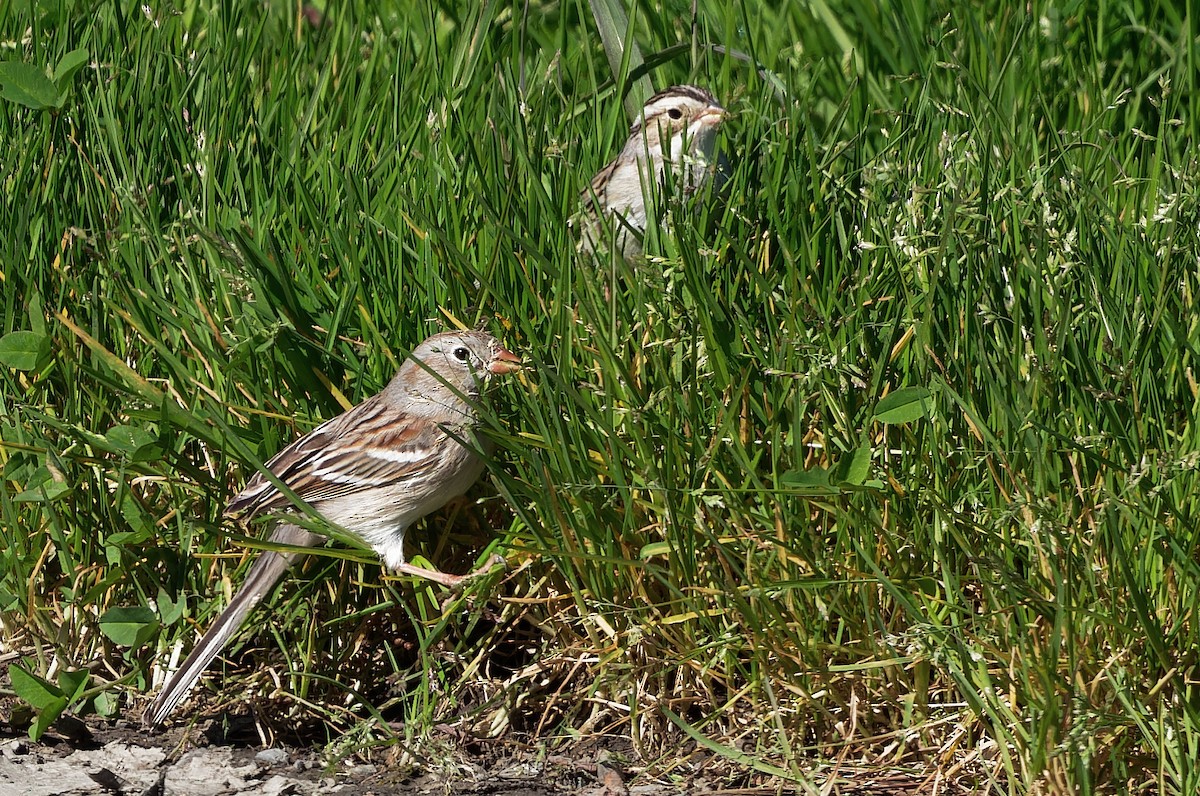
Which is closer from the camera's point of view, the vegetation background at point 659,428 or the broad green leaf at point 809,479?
the vegetation background at point 659,428

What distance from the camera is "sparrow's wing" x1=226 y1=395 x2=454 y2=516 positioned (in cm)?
407

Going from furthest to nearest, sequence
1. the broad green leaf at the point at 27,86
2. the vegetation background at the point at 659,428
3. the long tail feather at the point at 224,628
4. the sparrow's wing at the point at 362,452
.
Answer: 1. the broad green leaf at the point at 27,86
2. the sparrow's wing at the point at 362,452
3. the long tail feather at the point at 224,628
4. the vegetation background at the point at 659,428

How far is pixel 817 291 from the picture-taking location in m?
4.04

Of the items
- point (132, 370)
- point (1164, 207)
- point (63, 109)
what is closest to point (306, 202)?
point (132, 370)

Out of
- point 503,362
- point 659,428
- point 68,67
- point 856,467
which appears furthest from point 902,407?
point 68,67

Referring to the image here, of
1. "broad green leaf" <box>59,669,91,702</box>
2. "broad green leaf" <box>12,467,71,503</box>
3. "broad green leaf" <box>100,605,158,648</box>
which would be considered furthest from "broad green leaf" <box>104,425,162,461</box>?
"broad green leaf" <box>59,669,91,702</box>

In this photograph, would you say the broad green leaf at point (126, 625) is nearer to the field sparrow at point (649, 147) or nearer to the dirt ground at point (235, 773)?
the dirt ground at point (235, 773)

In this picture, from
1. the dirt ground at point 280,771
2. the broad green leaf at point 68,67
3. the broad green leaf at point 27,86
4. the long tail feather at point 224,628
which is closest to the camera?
the dirt ground at point 280,771

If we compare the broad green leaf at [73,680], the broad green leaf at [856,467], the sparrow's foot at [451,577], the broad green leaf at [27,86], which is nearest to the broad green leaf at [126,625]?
the broad green leaf at [73,680]

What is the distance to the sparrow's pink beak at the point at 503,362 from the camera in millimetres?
3871

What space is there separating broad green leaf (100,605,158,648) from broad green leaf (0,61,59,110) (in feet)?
6.43

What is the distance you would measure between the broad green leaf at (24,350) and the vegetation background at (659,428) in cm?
1

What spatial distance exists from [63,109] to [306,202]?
120 cm

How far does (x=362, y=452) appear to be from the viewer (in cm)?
415
